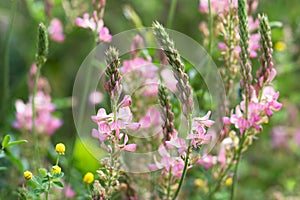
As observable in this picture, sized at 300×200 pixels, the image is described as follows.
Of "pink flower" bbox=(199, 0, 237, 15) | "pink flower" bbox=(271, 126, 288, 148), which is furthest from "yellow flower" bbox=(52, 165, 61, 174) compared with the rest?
"pink flower" bbox=(271, 126, 288, 148)

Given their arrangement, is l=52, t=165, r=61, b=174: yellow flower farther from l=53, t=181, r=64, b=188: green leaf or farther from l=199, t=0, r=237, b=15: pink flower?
l=199, t=0, r=237, b=15: pink flower

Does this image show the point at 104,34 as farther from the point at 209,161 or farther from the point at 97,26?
the point at 209,161

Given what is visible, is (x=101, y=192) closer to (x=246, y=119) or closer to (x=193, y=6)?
(x=246, y=119)

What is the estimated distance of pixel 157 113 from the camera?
6.13 feet

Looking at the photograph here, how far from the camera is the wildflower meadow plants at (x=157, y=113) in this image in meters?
1.30

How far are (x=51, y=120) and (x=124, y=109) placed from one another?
110 cm

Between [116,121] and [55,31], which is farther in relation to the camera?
[55,31]

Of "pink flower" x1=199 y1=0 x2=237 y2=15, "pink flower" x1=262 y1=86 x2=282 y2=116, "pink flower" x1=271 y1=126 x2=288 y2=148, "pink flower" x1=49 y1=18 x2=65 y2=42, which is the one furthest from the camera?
"pink flower" x1=271 y1=126 x2=288 y2=148

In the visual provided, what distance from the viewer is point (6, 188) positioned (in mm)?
2018

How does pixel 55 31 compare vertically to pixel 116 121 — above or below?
above

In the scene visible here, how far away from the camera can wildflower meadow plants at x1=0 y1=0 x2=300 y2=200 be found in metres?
1.30

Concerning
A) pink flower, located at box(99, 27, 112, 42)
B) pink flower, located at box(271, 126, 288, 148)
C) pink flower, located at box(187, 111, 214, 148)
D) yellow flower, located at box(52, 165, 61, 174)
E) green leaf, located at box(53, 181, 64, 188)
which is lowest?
green leaf, located at box(53, 181, 64, 188)

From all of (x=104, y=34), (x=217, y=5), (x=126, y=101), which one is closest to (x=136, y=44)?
(x=104, y=34)

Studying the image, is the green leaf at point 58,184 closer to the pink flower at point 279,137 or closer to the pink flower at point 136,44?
the pink flower at point 136,44
